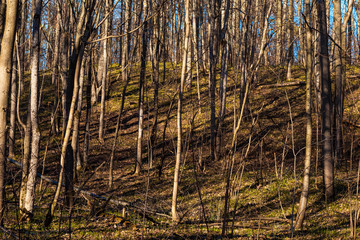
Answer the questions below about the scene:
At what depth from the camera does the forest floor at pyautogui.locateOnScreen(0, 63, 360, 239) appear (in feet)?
24.3

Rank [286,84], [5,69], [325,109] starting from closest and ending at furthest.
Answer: [5,69] → [325,109] → [286,84]

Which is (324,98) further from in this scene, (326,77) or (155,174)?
(155,174)

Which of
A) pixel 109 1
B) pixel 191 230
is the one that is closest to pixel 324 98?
pixel 191 230

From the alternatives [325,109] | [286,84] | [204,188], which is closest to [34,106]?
[204,188]

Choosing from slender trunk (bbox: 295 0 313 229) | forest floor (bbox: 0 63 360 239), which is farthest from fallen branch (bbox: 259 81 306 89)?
slender trunk (bbox: 295 0 313 229)

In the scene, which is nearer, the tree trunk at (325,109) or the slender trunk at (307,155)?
the slender trunk at (307,155)

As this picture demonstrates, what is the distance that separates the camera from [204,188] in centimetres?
1166

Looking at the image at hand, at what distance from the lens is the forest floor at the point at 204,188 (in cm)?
742

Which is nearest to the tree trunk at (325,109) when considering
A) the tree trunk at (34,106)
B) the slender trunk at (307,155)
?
the slender trunk at (307,155)

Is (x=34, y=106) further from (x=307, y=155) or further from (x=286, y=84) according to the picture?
(x=286, y=84)

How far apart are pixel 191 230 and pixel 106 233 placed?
210cm

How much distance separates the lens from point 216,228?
7988 millimetres

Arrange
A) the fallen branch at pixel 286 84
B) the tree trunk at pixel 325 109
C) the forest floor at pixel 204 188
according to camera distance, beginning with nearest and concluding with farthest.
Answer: the forest floor at pixel 204 188, the tree trunk at pixel 325 109, the fallen branch at pixel 286 84

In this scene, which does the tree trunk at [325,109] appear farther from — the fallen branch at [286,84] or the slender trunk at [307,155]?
the fallen branch at [286,84]
